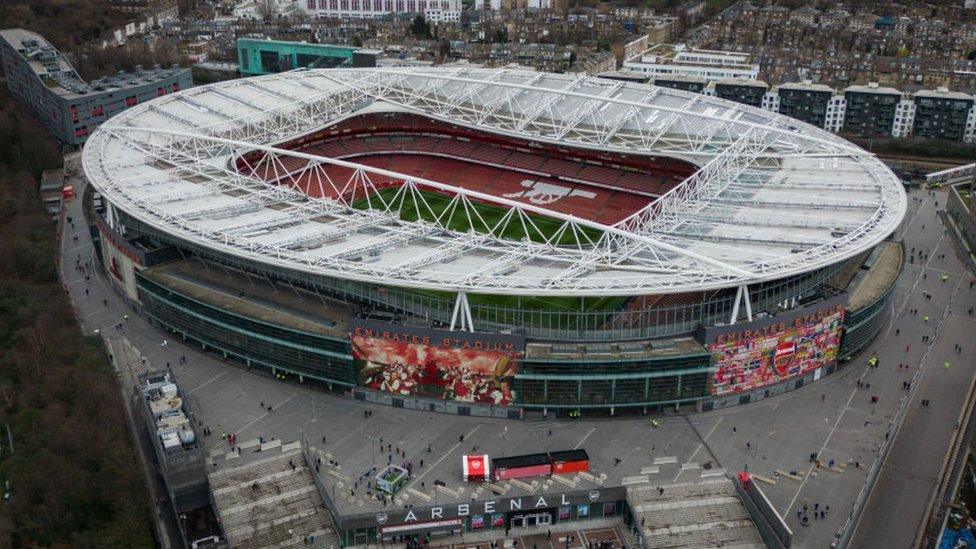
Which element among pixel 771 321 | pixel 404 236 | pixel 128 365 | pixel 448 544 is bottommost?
pixel 448 544

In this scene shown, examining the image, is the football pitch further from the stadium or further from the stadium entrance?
the stadium entrance

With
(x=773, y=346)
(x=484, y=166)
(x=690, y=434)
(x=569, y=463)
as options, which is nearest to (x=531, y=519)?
(x=569, y=463)

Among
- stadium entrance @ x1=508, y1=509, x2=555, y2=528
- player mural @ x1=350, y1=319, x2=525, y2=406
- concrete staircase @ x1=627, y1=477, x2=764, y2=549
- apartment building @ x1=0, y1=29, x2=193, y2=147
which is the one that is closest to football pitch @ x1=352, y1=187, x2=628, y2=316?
player mural @ x1=350, y1=319, x2=525, y2=406

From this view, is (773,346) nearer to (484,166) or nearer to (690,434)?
(690,434)

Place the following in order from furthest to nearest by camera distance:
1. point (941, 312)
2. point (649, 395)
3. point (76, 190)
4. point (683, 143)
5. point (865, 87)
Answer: point (865, 87) < point (76, 190) < point (683, 143) < point (941, 312) < point (649, 395)

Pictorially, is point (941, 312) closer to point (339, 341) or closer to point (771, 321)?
point (771, 321)

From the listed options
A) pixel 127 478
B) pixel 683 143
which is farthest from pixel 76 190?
pixel 683 143
